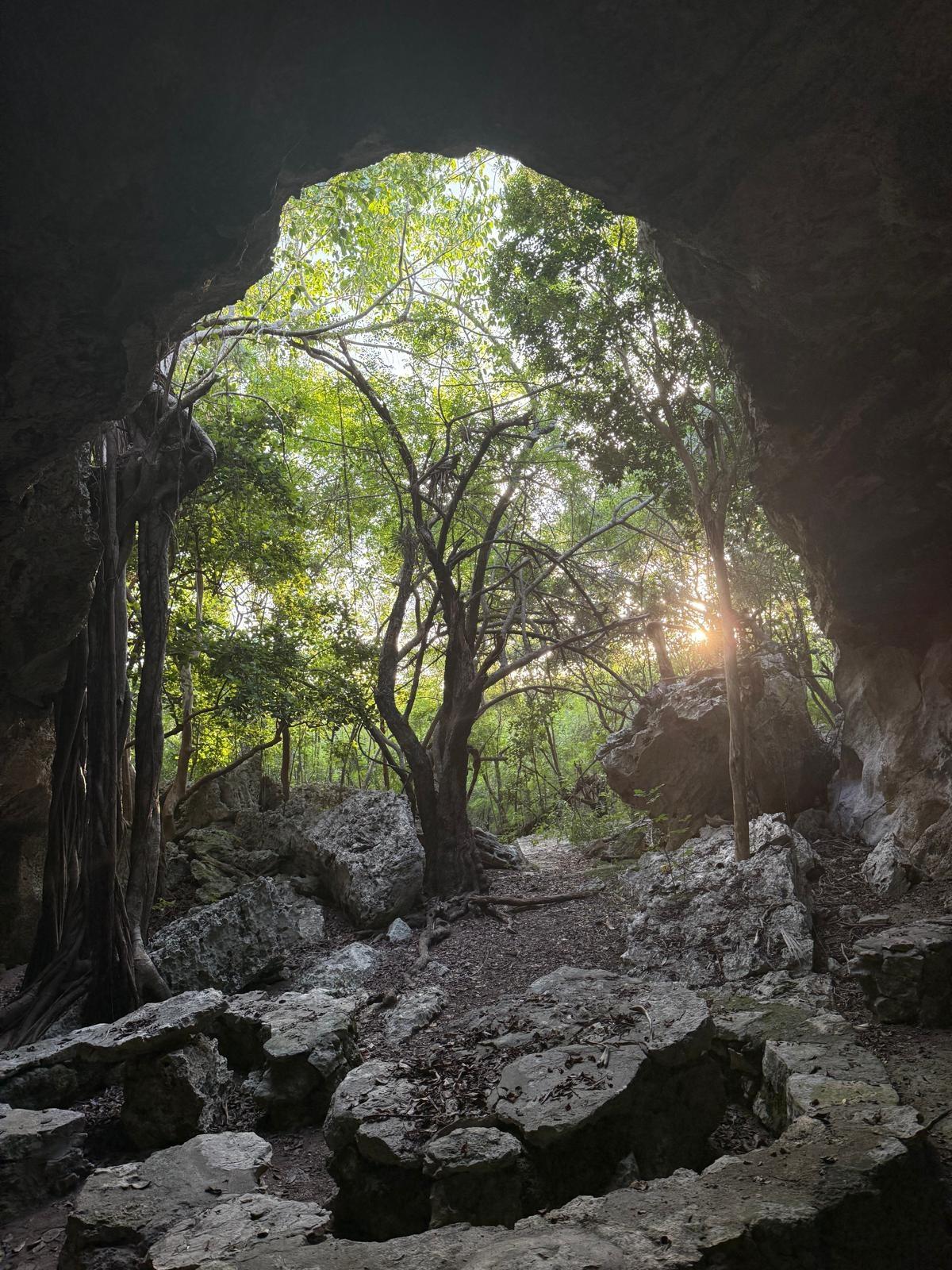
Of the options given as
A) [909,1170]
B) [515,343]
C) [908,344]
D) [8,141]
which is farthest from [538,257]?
[909,1170]

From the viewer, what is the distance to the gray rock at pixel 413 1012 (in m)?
4.85

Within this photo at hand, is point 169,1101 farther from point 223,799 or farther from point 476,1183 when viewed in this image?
point 223,799

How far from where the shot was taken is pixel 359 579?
12680mm

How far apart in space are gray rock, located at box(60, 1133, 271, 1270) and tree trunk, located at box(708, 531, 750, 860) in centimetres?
422

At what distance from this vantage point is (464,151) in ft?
15.0

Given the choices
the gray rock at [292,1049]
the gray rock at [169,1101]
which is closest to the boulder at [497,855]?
the gray rock at [292,1049]

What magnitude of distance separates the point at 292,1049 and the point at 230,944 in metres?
2.21

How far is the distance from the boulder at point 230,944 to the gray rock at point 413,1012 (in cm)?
131

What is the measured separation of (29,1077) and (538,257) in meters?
7.22

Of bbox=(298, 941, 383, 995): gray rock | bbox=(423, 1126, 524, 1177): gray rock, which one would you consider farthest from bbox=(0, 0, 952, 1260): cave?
bbox=(423, 1126, 524, 1177): gray rock

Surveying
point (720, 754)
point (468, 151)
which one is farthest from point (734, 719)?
point (468, 151)

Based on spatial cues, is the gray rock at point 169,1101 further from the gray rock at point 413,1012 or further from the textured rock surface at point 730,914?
the textured rock surface at point 730,914

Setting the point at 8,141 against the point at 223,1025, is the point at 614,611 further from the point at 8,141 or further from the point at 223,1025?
the point at 8,141

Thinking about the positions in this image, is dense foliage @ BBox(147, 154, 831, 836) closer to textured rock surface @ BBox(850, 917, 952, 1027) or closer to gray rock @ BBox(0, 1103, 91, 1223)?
textured rock surface @ BBox(850, 917, 952, 1027)
